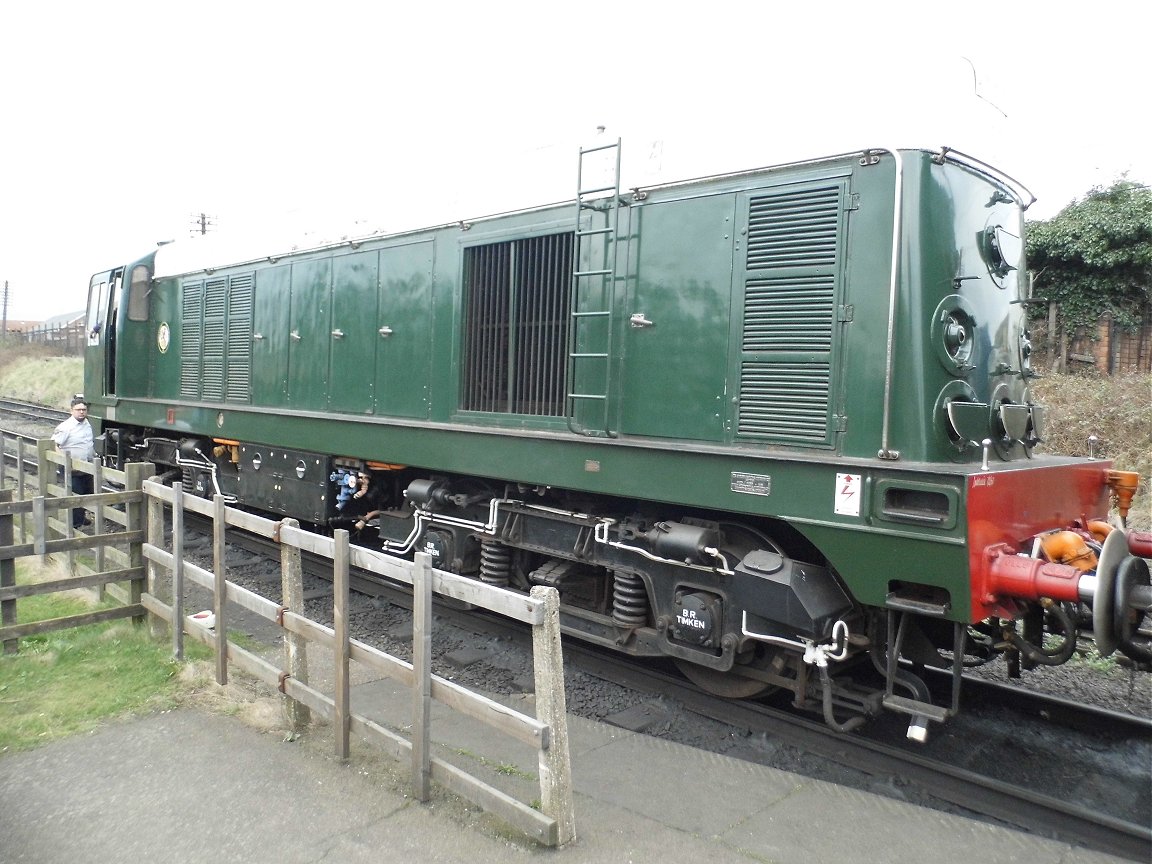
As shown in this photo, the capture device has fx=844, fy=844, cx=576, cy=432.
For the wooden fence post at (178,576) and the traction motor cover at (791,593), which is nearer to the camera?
the traction motor cover at (791,593)

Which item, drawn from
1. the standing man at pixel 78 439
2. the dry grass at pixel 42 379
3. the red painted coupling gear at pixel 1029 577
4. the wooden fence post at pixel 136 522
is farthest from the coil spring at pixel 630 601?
the dry grass at pixel 42 379

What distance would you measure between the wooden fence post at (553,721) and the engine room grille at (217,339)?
6513mm

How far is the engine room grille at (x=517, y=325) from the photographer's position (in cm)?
567

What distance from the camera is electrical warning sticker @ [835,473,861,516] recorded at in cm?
400

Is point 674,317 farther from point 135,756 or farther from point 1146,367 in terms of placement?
point 1146,367

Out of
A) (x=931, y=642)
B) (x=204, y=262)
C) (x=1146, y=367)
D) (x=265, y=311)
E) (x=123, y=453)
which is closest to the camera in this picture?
(x=931, y=642)

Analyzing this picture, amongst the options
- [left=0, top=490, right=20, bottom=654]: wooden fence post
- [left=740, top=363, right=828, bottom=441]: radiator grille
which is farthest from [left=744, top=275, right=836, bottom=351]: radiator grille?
[left=0, top=490, right=20, bottom=654]: wooden fence post

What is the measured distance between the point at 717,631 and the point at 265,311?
6094 millimetres

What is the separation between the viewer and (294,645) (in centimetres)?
439

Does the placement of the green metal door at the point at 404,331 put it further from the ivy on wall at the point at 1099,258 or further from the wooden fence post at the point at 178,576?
the ivy on wall at the point at 1099,258

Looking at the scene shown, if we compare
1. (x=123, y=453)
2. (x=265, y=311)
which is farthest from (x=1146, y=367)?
(x=123, y=453)

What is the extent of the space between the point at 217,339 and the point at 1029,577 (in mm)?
8459

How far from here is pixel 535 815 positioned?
3186mm

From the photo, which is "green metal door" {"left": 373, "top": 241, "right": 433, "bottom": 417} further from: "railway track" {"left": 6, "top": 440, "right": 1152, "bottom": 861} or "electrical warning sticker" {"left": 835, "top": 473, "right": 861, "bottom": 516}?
"electrical warning sticker" {"left": 835, "top": 473, "right": 861, "bottom": 516}
